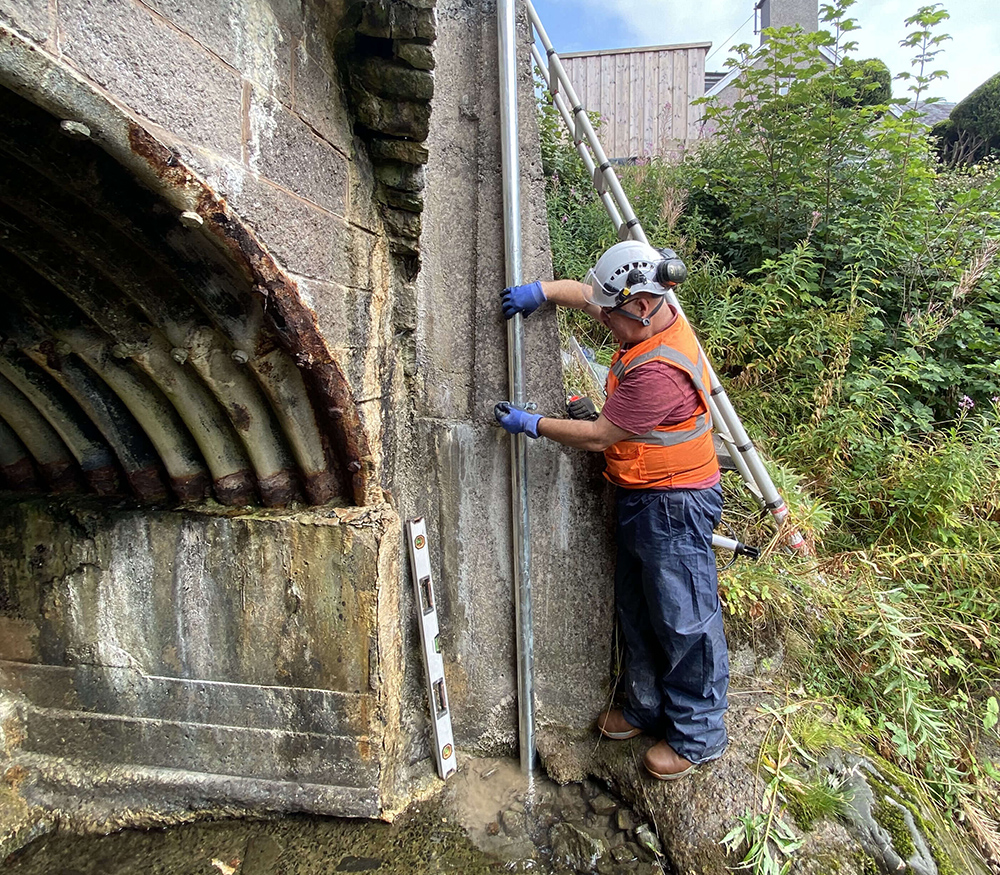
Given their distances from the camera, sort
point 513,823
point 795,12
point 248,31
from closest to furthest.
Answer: point 248,31 → point 513,823 → point 795,12

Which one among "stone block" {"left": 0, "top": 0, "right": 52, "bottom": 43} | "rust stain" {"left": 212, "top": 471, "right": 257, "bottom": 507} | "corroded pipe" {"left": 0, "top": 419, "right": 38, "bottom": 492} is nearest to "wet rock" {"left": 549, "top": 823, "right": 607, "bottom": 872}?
"rust stain" {"left": 212, "top": 471, "right": 257, "bottom": 507}

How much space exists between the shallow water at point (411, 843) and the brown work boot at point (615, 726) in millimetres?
250

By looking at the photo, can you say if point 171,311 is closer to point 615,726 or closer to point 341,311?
point 341,311

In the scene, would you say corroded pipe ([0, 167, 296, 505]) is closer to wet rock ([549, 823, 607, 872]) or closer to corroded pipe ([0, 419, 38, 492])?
corroded pipe ([0, 419, 38, 492])

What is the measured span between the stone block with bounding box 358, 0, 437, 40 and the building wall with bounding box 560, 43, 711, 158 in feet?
23.4

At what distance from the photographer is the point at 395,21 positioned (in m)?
1.72

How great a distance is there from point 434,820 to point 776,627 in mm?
1791

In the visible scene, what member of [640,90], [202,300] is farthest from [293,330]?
[640,90]

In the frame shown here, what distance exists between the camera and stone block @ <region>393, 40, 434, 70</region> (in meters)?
1.75

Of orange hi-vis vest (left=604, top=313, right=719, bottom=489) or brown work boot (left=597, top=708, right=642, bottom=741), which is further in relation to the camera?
brown work boot (left=597, top=708, right=642, bottom=741)

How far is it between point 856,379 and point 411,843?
3.82m

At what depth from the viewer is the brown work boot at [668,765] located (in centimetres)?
230

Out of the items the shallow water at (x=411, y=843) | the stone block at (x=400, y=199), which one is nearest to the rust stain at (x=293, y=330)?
the stone block at (x=400, y=199)

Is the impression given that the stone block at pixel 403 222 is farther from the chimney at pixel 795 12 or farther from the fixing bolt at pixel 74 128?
the chimney at pixel 795 12
